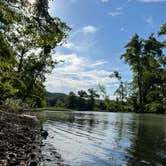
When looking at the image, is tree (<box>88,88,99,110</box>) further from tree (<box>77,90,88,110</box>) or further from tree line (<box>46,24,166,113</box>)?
tree line (<box>46,24,166,113</box>)

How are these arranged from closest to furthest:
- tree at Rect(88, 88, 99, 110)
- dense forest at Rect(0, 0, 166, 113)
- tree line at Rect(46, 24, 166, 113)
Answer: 1. dense forest at Rect(0, 0, 166, 113)
2. tree line at Rect(46, 24, 166, 113)
3. tree at Rect(88, 88, 99, 110)

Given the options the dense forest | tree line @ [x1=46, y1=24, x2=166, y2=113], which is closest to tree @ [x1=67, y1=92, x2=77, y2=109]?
the dense forest

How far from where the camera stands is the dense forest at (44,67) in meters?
13.7

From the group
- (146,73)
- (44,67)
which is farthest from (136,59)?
(44,67)

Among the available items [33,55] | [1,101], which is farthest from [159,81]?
[1,101]

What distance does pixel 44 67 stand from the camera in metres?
42.0

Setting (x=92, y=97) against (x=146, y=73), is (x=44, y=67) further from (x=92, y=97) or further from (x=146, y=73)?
(x=92, y=97)

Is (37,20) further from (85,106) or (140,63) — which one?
(85,106)

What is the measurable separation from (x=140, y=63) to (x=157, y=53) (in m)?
5.30

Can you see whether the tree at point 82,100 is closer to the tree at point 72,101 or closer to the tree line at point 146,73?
the tree at point 72,101

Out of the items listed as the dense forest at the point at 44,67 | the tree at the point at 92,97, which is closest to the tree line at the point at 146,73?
the dense forest at the point at 44,67

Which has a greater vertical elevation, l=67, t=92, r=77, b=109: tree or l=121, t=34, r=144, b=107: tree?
l=121, t=34, r=144, b=107: tree

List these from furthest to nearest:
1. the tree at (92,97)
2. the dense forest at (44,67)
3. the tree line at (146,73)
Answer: the tree at (92,97), the tree line at (146,73), the dense forest at (44,67)

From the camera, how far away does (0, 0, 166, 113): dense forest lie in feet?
45.0
